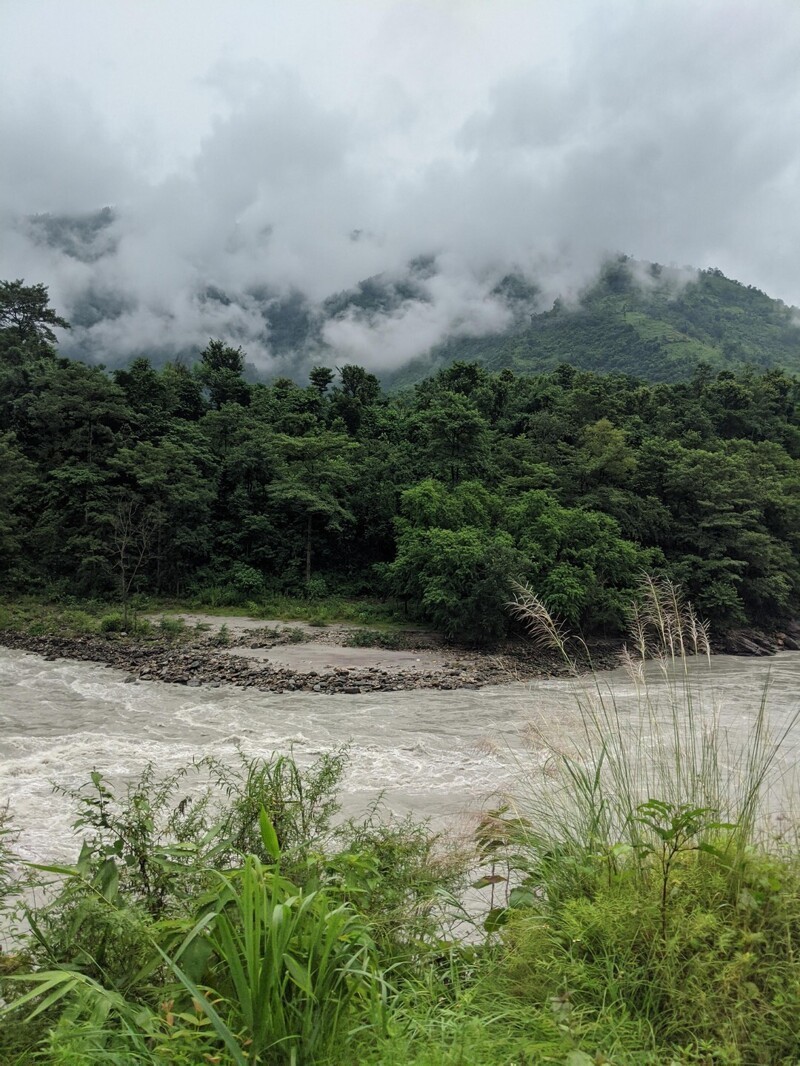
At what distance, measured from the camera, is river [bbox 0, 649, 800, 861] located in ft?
24.4

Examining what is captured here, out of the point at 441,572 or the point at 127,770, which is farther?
the point at 441,572

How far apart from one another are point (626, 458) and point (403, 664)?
15.1m

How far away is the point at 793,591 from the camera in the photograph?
26.3m

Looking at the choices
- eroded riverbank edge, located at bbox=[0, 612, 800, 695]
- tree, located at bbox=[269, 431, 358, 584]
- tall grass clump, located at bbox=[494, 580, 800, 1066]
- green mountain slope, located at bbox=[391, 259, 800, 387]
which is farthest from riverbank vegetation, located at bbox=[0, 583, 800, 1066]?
green mountain slope, located at bbox=[391, 259, 800, 387]

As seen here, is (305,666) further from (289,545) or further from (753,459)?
(753,459)

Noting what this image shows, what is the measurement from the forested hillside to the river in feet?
20.5

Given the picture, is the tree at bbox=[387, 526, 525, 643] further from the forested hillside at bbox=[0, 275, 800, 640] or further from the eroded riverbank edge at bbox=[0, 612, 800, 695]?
the eroded riverbank edge at bbox=[0, 612, 800, 695]

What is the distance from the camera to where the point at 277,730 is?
36.4 ft

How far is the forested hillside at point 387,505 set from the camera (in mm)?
21297

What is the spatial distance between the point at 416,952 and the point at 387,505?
26307mm

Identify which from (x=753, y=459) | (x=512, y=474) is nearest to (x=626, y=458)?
(x=512, y=474)

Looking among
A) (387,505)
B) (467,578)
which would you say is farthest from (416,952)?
(387,505)

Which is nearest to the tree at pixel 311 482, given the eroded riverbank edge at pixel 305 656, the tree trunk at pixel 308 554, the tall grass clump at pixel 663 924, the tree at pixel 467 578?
the tree trunk at pixel 308 554

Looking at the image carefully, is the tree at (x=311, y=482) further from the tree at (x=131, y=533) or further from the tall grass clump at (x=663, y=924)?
the tall grass clump at (x=663, y=924)
